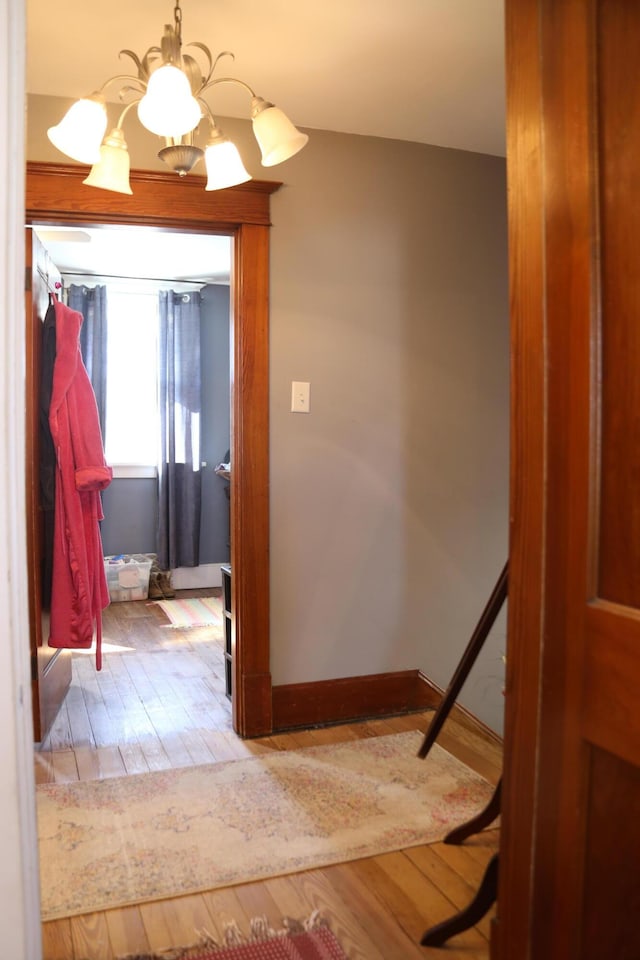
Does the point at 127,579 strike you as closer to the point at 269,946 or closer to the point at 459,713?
the point at 459,713

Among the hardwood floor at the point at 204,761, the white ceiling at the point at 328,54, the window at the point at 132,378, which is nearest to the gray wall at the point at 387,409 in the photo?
the white ceiling at the point at 328,54

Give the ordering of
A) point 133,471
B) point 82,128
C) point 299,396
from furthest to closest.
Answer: point 133,471 → point 299,396 → point 82,128

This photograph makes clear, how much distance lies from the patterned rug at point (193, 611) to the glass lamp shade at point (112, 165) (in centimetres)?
320

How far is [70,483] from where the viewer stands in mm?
3094

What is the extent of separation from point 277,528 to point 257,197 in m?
1.26

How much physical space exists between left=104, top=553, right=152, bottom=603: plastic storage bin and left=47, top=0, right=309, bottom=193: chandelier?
3.81m

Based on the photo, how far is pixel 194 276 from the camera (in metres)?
5.77

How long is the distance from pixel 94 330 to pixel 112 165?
374 centimetres

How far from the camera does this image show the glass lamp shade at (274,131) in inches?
78.0

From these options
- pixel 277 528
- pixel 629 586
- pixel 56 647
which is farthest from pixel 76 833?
pixel 629 586

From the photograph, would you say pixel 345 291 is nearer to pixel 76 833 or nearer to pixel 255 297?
pixel 255 297

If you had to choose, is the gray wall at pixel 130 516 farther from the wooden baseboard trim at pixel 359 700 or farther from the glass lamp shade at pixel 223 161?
the glass lamp shade at pixel 223 161

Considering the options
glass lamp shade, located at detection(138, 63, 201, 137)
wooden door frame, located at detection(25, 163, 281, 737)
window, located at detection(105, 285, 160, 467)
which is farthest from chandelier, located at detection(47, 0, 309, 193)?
window, located at detection(105, 285, 160, 467)

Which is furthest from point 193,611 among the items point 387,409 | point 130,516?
point 387,409
